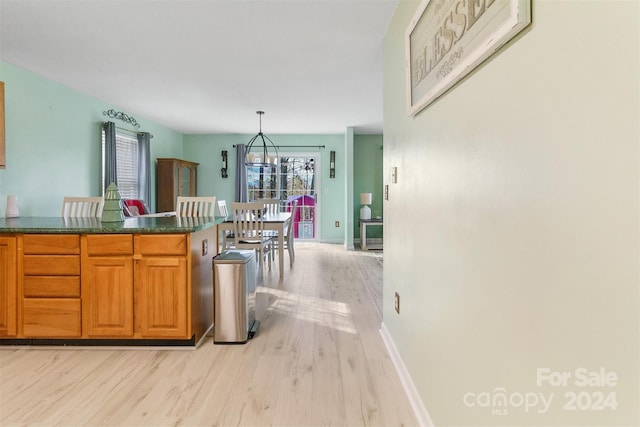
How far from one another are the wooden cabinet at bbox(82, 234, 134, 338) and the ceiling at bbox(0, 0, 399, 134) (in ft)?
5.43

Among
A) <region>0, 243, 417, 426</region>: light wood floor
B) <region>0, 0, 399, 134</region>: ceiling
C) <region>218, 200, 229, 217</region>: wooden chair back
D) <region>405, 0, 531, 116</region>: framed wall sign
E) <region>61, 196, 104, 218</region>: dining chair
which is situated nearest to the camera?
<region>405, 0, 531, 116</region>: framed wall sign

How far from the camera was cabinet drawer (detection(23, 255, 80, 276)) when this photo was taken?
2574 millimetres

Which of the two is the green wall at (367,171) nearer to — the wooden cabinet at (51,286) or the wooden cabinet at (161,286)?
the wooden cabinet at (161,286)

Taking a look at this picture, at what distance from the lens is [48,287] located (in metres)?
2.59

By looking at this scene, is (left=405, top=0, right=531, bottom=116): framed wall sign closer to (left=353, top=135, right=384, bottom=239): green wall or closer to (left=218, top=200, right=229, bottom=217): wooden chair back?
(left=218, top=200, right=229, bottom=217): wooden chair back

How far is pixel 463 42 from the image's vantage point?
122cm

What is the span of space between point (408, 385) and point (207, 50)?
3132mm

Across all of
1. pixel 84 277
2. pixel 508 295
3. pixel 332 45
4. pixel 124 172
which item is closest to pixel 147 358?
pixel 84 277

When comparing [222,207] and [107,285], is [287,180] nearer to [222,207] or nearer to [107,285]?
[222,207]

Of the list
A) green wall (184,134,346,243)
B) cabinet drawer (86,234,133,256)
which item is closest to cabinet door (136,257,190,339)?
cabinet drawer (86,234,133,256)

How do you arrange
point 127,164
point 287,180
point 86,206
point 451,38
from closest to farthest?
point 451,38 → point 86,206 → point 127,164 → point 287,180

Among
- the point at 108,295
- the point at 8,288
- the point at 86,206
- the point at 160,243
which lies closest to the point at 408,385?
the point at 160,243

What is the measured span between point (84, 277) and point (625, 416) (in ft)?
9.47

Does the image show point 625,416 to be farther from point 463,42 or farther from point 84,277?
point 84,277
